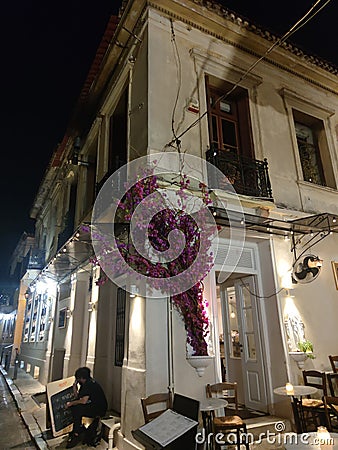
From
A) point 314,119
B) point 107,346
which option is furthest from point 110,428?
point 314,119

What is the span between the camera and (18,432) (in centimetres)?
617

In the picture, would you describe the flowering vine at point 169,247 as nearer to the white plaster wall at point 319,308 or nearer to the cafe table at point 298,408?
the cafe table at point 298,408

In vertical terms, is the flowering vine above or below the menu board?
above

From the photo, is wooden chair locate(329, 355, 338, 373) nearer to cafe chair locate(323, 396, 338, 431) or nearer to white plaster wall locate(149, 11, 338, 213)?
cafe chair locate(323, 396, 338, 431)

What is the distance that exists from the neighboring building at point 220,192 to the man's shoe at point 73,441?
96cm

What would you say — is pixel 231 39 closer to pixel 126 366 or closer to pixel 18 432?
pixel 126 366

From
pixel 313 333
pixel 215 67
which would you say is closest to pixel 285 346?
pixel 313 333

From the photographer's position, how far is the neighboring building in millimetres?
5172

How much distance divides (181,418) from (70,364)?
5894 millimetres

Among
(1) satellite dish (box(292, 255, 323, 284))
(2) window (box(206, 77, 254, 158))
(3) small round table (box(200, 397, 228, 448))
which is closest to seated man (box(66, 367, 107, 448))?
(3) small round table (box(200, 397, 228, 448))

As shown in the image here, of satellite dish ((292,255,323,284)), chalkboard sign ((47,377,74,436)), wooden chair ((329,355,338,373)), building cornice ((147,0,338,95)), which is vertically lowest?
chalkboard sign ((47,377,74,436))

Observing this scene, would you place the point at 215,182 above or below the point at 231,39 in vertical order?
below

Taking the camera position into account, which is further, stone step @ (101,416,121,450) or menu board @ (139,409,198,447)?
stone step @ (101,416,121,450)

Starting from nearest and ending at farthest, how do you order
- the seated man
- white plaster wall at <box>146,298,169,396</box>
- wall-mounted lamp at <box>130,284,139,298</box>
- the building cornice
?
white plaster wall at <box>146,298,169,396</box> < wall-mounted lamp at <box>130,284,139,298</box> < the seated man < the building cornice
